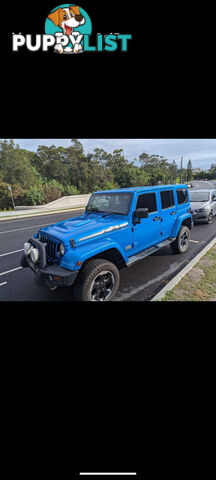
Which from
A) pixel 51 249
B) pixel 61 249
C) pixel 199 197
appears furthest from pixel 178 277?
pixel 199 197

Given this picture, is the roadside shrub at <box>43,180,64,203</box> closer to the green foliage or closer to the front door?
the green foliage

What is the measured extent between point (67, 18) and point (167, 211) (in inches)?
137

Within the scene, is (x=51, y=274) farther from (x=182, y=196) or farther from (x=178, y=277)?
(x=182, y=196)

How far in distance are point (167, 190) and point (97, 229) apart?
2.45 meters

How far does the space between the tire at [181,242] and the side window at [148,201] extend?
1308 mm

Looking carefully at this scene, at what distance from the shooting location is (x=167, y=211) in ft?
14.5

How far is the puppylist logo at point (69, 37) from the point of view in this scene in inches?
76.9

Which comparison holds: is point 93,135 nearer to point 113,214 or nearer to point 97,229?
point 113,214

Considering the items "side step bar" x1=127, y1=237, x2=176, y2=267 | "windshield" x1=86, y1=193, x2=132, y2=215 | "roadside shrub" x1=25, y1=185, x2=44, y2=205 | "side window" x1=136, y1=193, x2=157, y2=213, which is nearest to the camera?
"side step bar" x1=127, y1=237, x2=176, y2=267

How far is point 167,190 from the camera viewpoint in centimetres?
448

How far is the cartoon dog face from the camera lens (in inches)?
76.1

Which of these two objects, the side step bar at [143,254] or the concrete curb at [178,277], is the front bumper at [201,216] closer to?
the concrete curb at [178,277]

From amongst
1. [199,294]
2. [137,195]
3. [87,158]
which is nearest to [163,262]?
[199,294]

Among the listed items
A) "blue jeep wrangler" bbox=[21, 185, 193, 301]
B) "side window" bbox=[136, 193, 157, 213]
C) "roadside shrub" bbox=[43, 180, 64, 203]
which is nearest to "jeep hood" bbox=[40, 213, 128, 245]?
"blue jeep wrangler" bbox=[21, 185, 193, 301]
